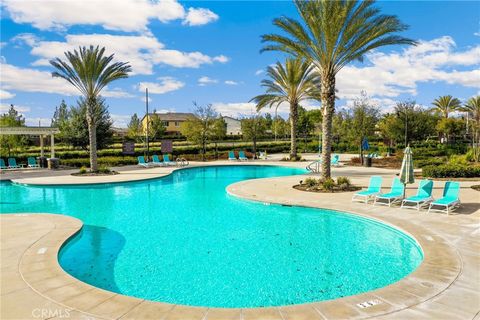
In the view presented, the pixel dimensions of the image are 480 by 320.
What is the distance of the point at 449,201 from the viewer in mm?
12047

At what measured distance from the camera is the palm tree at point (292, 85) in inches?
1230

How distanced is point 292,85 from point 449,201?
71.4 ft

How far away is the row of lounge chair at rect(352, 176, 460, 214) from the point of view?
12.3m

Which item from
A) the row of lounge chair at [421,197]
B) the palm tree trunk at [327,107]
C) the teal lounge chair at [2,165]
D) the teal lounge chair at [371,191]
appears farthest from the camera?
the teal lounge chair at [2,165]

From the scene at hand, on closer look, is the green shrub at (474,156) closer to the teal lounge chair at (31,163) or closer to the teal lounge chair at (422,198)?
the teal lounge chair at (422,198)

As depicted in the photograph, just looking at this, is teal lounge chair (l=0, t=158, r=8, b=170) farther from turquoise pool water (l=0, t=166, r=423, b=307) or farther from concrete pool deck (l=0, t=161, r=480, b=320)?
concrete pool deck (l=0, t=161, r=480, b=320)

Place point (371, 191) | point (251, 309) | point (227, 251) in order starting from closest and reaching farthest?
1. point (251, 309)
2. point (227, 251)
3. point (371, 191)

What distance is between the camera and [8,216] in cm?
1198

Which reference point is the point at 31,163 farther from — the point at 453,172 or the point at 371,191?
the point at 453,172

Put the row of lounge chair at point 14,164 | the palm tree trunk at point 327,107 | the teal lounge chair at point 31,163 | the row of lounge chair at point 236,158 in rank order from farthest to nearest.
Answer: the row of lounge chair at point 236,158 < the teal lounge chair at point 31,163 < the row of lounge chair at point 14,164 < the palm tree trunk at point 327,107

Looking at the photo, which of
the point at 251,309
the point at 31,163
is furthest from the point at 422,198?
the point at 31,163

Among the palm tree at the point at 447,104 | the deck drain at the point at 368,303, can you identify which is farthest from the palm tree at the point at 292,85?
the palm tree at the point at 447,104

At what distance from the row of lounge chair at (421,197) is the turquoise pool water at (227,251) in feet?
7.46
